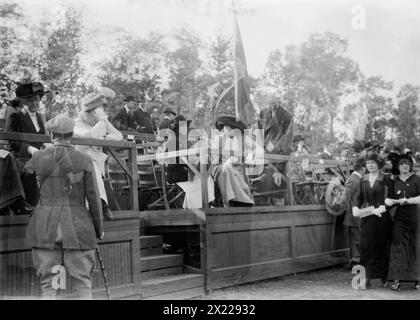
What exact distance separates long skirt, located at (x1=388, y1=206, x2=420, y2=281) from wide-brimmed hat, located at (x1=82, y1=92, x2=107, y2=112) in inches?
163

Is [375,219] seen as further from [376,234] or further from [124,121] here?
[124,121]

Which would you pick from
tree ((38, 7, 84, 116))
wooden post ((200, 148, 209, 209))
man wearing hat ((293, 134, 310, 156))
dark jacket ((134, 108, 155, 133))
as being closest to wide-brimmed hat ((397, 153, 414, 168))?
wooden post ((200, 148, 209, 209))

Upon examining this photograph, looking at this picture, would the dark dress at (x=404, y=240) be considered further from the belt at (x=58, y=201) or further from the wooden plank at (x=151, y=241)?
the belt at (x=58, y=201)

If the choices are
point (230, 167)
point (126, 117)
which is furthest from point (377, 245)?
point (126, 117)

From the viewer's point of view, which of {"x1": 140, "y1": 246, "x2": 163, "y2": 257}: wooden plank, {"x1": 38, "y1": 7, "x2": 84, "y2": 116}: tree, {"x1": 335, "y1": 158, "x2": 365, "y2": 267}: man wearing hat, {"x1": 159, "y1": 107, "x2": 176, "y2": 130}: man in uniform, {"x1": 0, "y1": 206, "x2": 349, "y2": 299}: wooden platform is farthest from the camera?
{"x1": 335, "y1": 158, "x2": 365, "y2": 267}: man wearing hat

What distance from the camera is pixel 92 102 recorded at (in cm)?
609

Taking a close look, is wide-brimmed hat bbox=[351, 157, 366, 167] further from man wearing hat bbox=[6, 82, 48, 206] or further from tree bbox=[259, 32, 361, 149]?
man wearing hat bbox=[6, 82, 48, 206]

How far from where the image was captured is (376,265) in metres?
7.43

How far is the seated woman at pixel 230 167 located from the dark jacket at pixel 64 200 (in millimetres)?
2820

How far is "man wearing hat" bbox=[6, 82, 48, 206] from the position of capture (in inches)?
207

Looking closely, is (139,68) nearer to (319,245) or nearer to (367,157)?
(367,157)

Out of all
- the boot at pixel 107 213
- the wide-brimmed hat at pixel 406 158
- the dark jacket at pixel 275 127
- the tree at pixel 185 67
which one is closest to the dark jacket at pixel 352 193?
the wide-brimmed hat at pixel 406 158

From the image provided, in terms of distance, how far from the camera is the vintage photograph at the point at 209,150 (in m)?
4.86
